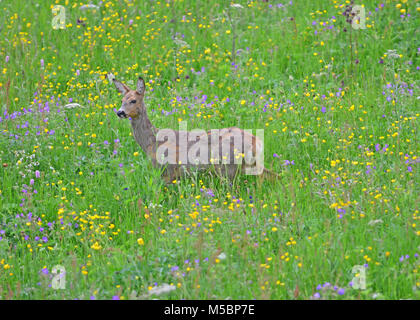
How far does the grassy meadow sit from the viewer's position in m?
5.30

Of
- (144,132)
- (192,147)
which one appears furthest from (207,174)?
(144,132)

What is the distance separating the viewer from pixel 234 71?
920 cm

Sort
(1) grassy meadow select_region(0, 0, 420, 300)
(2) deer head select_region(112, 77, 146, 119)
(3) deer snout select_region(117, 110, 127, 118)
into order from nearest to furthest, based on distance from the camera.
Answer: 1. (1) grassy meadow select_region(0, 0, 420, 300)
2. (3) deer snout select_region(117, 110, 127, 118)
3. (2) deer head select_region(112, 77, 146, 119)

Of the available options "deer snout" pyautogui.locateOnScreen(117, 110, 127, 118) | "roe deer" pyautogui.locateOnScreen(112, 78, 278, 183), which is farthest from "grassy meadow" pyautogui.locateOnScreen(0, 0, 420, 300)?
"deer snout" pyautogui.locateOnScreen(117, 110, 127, 118)

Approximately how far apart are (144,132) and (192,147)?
2.32 ft

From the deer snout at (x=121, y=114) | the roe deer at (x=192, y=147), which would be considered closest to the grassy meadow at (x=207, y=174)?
the roe deer at (x=192, y=147)

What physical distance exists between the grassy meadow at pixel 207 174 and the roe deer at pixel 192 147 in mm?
159

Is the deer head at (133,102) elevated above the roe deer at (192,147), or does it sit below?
above

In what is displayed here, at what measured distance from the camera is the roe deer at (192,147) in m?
6.84

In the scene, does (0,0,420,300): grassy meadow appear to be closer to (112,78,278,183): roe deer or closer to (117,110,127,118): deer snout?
(112,78,278,183): roe deer

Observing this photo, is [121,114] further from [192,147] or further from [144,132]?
[192,147]

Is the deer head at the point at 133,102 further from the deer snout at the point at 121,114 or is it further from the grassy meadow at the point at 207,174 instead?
the grassy meadow at the point at 207,174

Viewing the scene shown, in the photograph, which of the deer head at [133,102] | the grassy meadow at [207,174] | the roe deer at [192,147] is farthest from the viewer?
the deer head at [133,102]

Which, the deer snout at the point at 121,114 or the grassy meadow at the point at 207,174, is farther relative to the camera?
the deer snout at the point at 121,114
